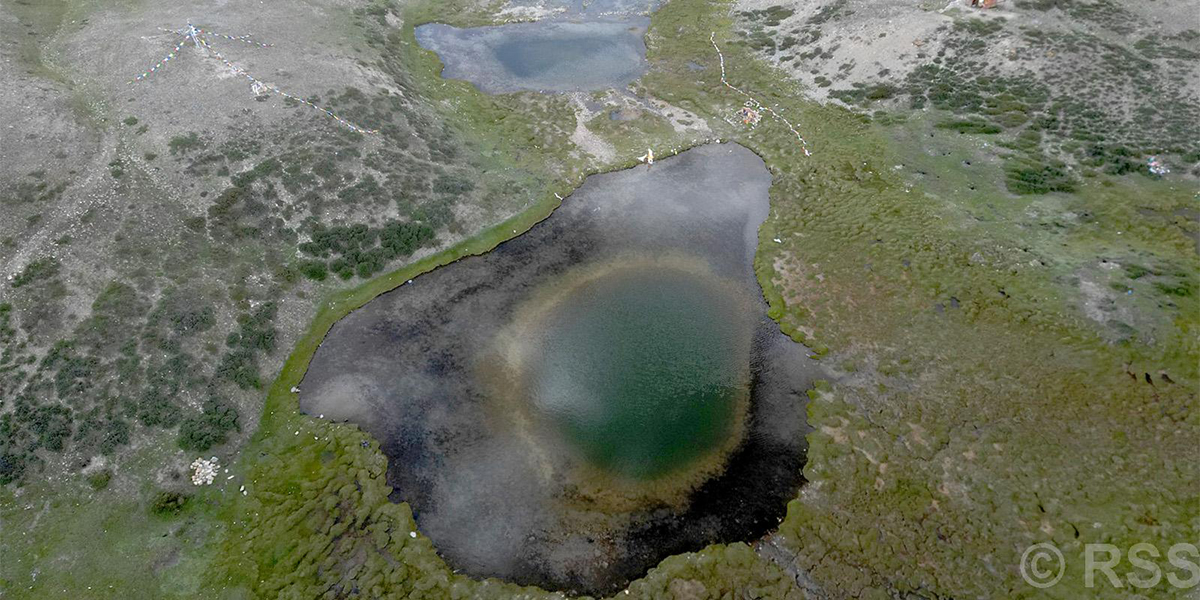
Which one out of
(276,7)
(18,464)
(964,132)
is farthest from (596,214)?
(276,7)

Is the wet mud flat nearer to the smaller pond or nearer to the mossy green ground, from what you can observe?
the mossy green ground

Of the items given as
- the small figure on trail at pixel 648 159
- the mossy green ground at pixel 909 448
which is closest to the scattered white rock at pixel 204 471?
the mossy green ground at pixel 909 448

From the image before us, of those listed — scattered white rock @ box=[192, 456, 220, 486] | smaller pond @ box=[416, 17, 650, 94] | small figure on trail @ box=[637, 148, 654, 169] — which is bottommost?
scattered white rock @ box=[192, 456, 220, 486]

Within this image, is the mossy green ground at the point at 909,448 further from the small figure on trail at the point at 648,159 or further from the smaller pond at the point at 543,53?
the smaller pond at the point at 543,53

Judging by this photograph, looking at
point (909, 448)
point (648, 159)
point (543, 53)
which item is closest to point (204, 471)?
point (909, 448)

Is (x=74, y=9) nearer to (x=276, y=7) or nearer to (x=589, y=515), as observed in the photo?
(x=276, y=7)

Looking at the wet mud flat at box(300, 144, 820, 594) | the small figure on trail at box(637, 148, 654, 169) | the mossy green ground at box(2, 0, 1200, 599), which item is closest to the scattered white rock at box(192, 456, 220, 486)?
the mossy green ground at box(2, 0, 1200, 599)
